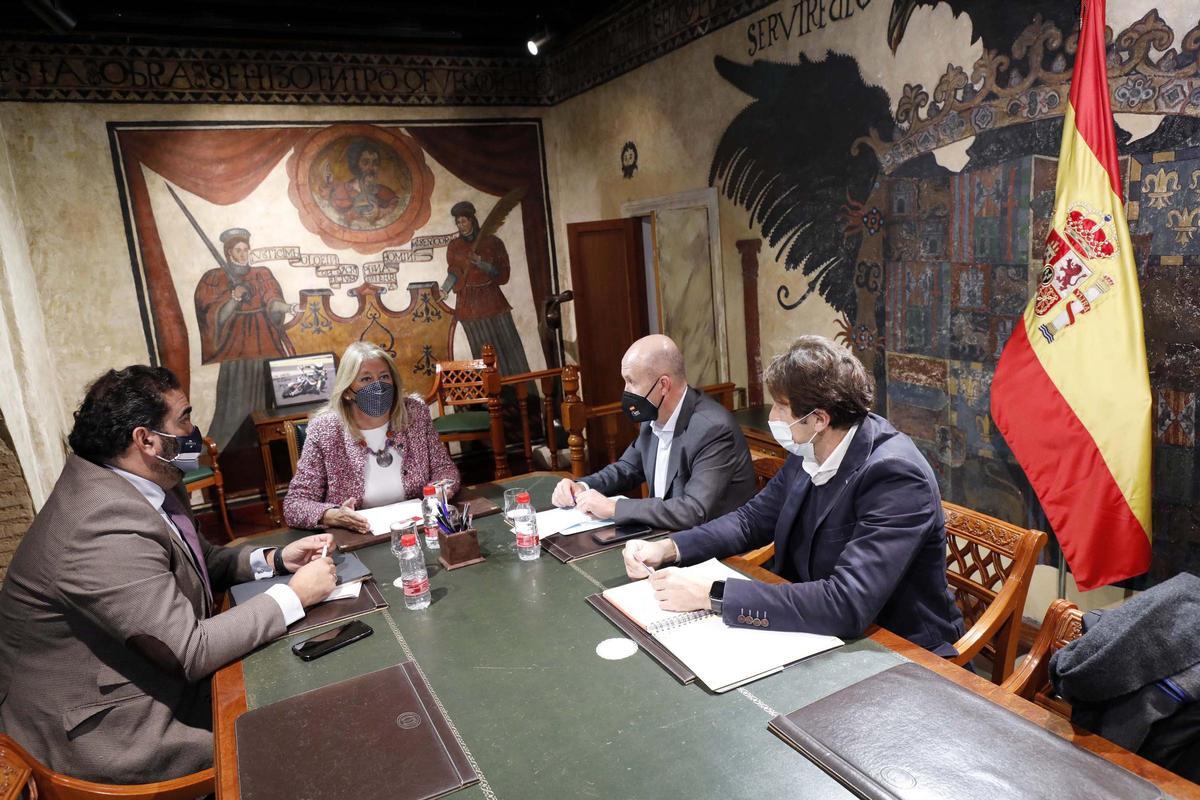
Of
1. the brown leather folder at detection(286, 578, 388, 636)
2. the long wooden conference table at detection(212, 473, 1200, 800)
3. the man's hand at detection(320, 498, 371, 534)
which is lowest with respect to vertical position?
the long wooden conference table at detection(212, 473, 1200, 800)

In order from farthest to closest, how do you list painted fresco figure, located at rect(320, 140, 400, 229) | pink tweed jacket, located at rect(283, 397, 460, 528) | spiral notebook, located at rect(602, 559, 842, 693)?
painted fresco figure, located at rect(320, 140, 400, 229) < pink tweed jacket, located at rect(283, 397, 460, 528) < spiral notebook, located at rect(602, 559, 842, 693)

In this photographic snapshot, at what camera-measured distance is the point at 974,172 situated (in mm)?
3297

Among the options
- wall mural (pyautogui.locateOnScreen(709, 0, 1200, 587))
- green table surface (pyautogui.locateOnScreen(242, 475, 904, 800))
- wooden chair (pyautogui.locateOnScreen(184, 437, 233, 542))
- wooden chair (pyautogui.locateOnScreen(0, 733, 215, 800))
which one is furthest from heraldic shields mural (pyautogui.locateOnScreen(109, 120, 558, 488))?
wooden chair (pyautogui.locateOnScreen(0, 733, 215, 800))

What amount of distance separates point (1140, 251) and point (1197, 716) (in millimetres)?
2154

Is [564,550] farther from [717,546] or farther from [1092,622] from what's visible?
[1092,622]

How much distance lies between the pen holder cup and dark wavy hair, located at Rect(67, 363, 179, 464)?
87 centimetres

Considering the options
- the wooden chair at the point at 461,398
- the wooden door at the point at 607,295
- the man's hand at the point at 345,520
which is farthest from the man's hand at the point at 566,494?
the wooden chair at the point at 461,398

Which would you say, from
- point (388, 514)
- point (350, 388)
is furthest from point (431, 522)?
point (350, 388)

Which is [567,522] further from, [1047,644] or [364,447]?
[1047,644]

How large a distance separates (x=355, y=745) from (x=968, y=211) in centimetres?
319

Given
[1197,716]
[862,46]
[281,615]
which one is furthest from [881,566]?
[862,46]

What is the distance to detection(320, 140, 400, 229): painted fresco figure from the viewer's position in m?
6.18

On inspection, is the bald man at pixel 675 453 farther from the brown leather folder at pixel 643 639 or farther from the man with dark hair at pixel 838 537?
the brown leather folder at pixel 643 639

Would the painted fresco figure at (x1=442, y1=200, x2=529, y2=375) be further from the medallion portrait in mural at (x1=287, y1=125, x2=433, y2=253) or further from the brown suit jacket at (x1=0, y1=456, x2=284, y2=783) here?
the brown suit jacket at (x1=0, y1=456, x2=284, y2=783)
